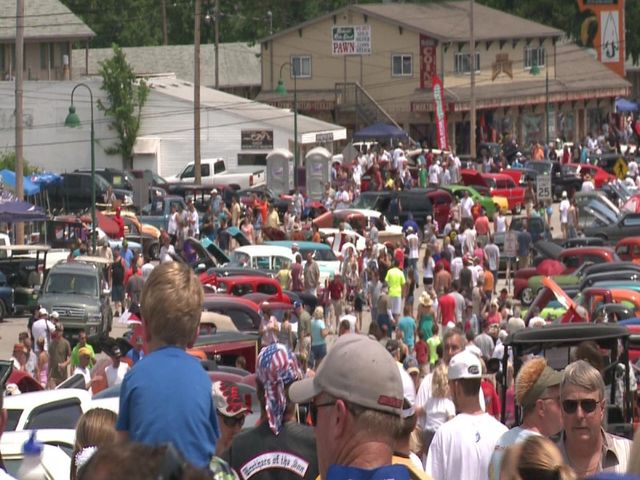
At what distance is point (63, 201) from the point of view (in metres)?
54.4

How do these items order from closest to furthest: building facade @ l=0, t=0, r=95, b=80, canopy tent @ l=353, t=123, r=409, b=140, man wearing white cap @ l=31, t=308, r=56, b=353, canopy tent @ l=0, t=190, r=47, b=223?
man wearing white cap @ l=31, t=308, r=56, b=353, canopy tent @ l=0, t=190, r=47, b=223, canopy tent @ l=353, t=123, r=409, b=140, building facade @ l=0, t=0, r=95, b=80

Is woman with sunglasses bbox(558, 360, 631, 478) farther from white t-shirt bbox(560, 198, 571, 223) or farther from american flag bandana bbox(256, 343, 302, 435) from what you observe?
white t-shirt bbox(560, 198, 571, 223)

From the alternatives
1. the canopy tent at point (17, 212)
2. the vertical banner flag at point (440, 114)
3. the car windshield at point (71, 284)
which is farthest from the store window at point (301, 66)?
the car windshield at point (71, 284)

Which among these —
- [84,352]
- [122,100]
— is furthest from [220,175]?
[84,352]

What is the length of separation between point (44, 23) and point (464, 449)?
72.0m

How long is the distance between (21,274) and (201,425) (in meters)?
32.0

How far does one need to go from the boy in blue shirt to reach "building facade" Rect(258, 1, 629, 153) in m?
71.8

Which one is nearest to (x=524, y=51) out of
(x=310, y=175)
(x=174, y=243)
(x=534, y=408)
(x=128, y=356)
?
(x=310, y=175)

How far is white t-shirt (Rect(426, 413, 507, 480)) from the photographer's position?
8.37 metres

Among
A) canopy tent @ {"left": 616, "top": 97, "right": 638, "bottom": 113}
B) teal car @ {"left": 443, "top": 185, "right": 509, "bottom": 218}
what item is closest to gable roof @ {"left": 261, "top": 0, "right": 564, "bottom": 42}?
canopy tent @ {"left": 616, "top": 97, "right": 638, "bottom": 113}

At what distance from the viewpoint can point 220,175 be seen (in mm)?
64062

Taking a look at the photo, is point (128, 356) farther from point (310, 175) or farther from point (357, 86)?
point (357, 86)

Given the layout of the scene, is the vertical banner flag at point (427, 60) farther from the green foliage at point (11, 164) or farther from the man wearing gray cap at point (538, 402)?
the man wearing gray cap at point (538, 402)

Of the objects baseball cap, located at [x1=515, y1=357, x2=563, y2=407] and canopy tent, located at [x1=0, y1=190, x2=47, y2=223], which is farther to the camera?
canopy tent, located at [x1=0, y1=190, x2=47, y2=223]
